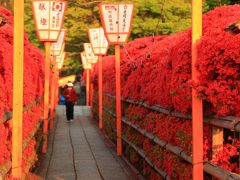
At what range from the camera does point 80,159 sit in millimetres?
12867

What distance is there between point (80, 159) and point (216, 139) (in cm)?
A: 743

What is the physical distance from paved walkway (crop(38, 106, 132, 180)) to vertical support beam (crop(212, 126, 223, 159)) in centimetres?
490

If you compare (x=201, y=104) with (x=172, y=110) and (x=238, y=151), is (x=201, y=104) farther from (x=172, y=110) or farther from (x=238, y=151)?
(x=172, y=110)

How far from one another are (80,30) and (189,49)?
26011 mm

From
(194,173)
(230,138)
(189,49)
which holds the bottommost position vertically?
(194,173)

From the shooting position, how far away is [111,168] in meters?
11.6

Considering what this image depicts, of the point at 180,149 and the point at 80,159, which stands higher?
the point at 180,149

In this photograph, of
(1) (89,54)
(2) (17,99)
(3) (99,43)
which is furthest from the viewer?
(1) (89,54)

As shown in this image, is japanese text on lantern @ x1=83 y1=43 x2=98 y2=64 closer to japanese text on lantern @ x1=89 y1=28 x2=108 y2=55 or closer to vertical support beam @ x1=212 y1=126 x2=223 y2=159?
japanese text on lantern @ x1=89 y1=28 x2=108 y2=55

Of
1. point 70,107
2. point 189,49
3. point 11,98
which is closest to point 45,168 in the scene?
point 11,98

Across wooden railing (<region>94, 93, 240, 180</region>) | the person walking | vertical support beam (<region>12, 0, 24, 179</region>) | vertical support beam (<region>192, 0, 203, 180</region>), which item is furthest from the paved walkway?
vertical support beam (<region>192, 0, 203, 180</region>)

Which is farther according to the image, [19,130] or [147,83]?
[147,83]

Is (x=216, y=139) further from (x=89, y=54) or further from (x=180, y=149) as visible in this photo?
(x=89, y=54)

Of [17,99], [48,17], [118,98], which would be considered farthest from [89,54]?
[17,99]
